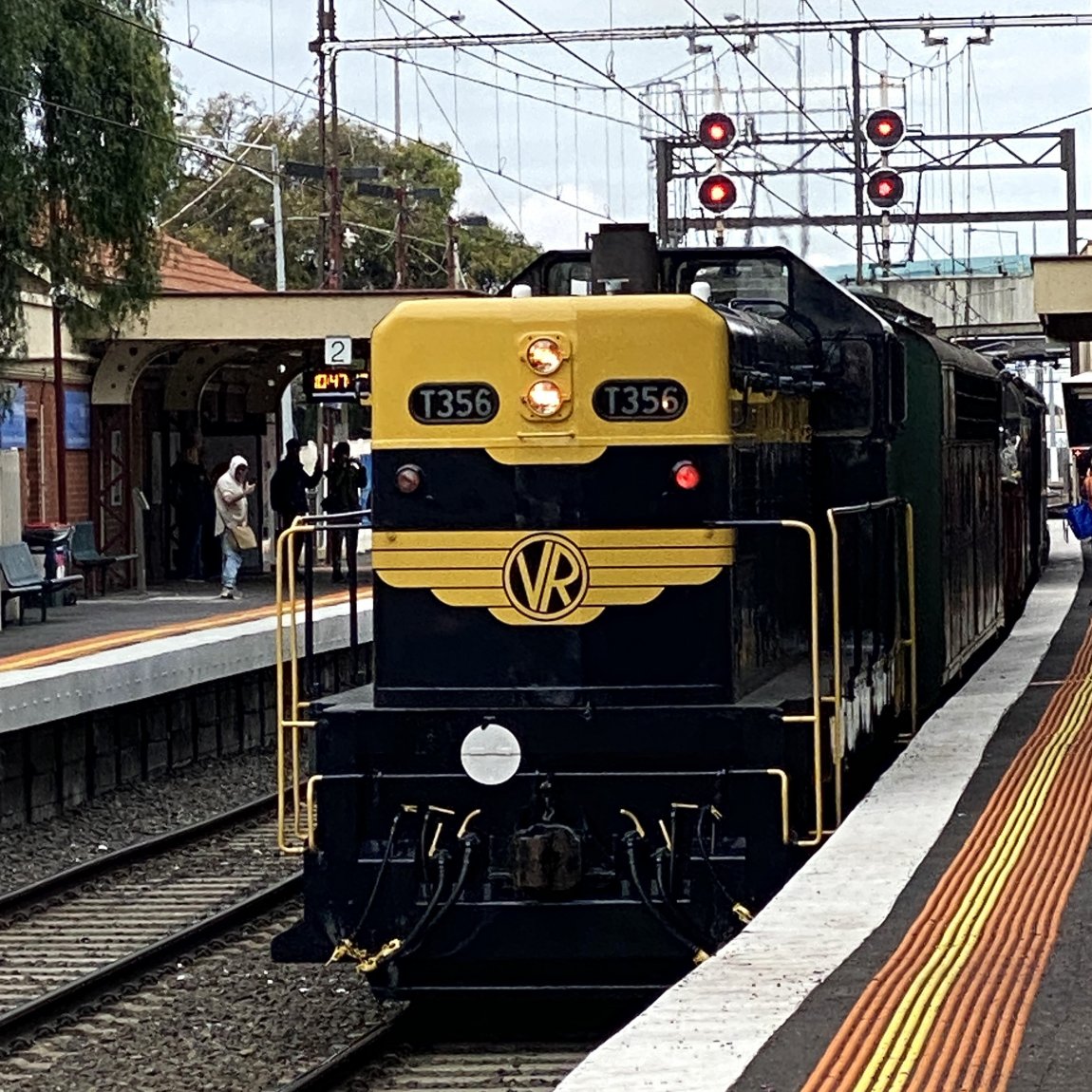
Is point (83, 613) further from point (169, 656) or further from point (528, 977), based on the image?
point (528, 977)

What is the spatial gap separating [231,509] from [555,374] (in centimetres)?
1514

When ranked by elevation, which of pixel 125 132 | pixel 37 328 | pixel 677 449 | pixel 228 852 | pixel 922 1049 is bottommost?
pixel 228 852

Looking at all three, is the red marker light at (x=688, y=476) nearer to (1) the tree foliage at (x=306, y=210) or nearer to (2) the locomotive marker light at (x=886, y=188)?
(2) the locomotive marker light at (x=886, y=188)

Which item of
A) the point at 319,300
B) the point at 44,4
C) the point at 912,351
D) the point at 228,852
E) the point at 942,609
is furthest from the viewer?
the point at 319,300

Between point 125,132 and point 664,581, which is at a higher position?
point 125,132

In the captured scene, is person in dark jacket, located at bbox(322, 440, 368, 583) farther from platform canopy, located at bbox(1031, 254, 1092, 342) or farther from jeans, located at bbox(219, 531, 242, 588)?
platform canopy, located at bbox(1031, 254, 1092, 342)

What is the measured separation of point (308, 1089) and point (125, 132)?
1388 cm

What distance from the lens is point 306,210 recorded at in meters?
66.7

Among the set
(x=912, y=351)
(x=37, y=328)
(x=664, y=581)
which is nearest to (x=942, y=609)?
(x=912, y=351)

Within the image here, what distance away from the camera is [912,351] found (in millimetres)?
10836

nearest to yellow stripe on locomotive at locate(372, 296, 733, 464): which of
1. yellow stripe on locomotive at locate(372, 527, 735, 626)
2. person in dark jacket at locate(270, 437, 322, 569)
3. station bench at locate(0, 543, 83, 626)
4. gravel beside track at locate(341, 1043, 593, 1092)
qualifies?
yellow stripe on locomotive at locate(372, 527, 735, 626)

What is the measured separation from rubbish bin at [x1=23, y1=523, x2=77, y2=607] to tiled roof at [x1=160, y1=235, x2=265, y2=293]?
5989mm

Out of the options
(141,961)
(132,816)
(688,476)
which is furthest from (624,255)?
(132,816)

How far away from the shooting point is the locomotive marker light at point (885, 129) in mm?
20875
